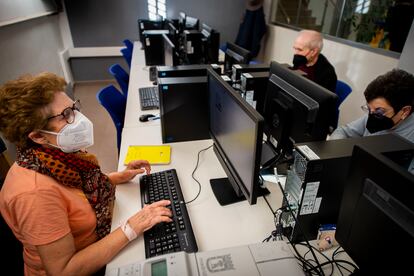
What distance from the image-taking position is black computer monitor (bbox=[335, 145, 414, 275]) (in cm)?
53

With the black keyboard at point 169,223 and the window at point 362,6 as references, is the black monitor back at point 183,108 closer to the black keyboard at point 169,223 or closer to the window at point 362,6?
the black keyboard at point 169,223

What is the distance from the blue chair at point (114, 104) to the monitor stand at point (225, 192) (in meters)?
1.08

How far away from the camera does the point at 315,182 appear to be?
2.78 feet

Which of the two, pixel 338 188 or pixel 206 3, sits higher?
pixel 206 3

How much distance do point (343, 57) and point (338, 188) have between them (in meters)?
2.75

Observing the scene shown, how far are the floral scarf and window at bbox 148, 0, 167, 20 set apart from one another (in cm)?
441

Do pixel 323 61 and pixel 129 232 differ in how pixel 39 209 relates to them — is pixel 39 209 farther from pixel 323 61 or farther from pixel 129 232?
pixel 323 61

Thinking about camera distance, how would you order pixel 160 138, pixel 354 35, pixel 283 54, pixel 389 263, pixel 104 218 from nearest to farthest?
1. pixel 389 263
2. pixel 104 218
3. pixel 160 138
4. pixel 354 35
5. pixel 283 54

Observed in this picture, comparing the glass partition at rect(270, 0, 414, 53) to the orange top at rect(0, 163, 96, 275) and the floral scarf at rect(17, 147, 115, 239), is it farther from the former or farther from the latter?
the orange top at rect(0, 163, 96, 275)

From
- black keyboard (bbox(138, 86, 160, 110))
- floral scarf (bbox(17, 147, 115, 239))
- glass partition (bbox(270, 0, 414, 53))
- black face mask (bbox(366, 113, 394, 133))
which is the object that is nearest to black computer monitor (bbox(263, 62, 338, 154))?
black face mask (bbox(366, 113, 394, 133))

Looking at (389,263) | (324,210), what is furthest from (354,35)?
(389,263)

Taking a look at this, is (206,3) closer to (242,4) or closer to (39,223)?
(242,4)

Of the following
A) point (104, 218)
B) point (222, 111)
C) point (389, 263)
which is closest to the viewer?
point (389, 263)

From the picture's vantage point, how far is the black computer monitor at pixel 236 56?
6.78 feet
